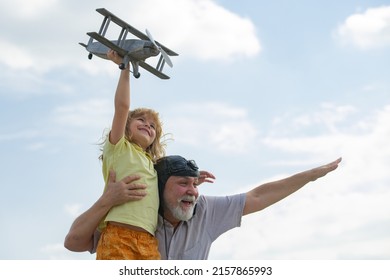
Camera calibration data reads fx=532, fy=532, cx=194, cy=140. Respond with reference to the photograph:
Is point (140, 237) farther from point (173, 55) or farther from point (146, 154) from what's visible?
point (173, 55)

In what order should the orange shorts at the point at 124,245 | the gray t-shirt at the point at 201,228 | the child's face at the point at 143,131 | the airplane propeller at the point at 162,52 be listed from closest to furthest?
the orange shorts at the point at 124,245
the gray t-shirt at the point at 201,228
the child's face at the point at 143,131
the airplane propeller at the point at 162,52

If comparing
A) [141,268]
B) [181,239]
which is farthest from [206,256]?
[141,268]

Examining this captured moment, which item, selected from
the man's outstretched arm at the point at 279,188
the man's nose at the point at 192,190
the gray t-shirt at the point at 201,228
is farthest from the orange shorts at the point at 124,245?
the man's outstretched arm at the point at 279,188

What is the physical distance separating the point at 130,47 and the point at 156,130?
1.10 m

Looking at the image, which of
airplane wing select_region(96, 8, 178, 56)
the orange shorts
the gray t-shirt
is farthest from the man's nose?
airplane wing select_region(96, 8, 178, 56)

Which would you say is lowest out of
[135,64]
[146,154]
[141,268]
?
[141,268]

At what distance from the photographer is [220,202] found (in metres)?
5.71

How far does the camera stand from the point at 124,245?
4.92 meters

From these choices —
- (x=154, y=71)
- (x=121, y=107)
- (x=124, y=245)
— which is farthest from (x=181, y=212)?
(x=154, y=71)

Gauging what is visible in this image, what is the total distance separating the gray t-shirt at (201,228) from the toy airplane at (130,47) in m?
1.69

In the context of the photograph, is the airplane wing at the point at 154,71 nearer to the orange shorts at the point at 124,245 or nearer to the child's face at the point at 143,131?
the child's face at the point at 143,131

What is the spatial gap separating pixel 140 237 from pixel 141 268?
0.29 metres

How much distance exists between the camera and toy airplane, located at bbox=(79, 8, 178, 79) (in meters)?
6.00

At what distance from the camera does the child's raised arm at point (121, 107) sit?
5078 mm
